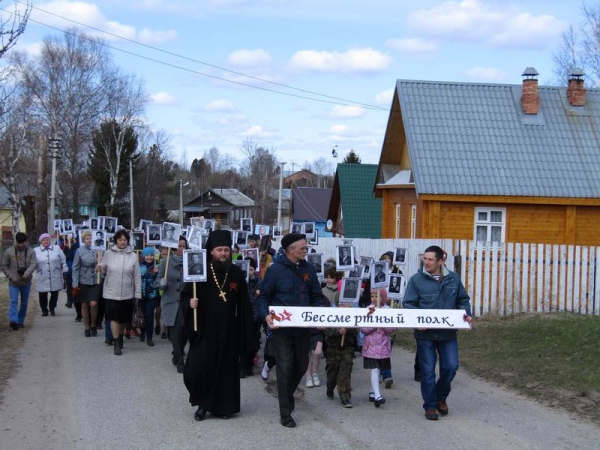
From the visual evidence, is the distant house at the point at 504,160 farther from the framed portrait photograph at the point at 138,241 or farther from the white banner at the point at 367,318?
the white banner at the point at 367,318

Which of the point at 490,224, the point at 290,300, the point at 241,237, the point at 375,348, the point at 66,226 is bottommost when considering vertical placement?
the point at 375,348

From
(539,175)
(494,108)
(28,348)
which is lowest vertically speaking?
(28,348)

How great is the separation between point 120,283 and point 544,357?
646 centimetres

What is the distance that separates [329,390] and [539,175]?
575 inches

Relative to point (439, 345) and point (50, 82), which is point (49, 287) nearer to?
point (439, 345)

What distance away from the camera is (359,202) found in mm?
41375

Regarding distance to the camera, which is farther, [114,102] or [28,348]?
[114,102]

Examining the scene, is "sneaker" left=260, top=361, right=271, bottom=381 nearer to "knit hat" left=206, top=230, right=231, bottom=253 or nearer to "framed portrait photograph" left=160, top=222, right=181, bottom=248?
"knit hat" left=206, top=230, right=231, bottom=253

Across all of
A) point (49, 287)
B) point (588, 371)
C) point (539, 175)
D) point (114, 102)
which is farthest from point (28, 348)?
point (114, 102)

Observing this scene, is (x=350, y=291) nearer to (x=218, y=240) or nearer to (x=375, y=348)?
(x=375, y=348)

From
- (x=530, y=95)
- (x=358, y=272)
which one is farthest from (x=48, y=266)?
(x=530, y=95)

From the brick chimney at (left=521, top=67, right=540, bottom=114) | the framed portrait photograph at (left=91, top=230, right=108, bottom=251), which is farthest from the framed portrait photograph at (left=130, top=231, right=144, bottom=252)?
the brick chimney at (left=521, top=67, right=540, bottom=114)

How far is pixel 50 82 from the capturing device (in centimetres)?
4919

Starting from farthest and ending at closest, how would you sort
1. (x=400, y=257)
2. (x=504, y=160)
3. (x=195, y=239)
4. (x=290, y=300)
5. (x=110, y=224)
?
(x=504, y=160)
(x=110, y=224)
(x=400, y=257)
(x=195, y=239)
(x=290, y=300)
